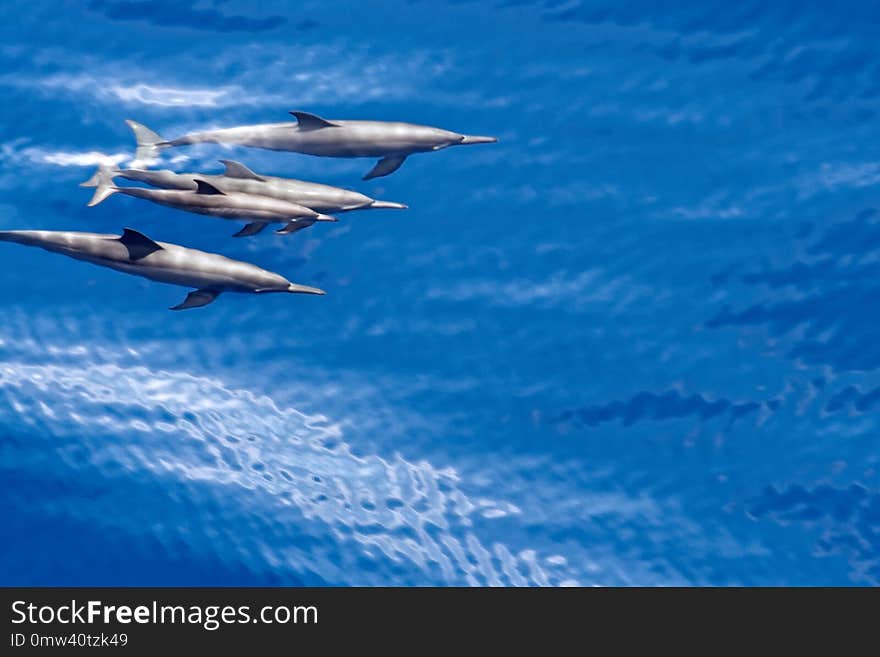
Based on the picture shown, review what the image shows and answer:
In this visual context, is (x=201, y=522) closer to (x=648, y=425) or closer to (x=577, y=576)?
(x=577, y=576)

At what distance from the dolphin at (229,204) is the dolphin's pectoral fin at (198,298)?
43.9 inches

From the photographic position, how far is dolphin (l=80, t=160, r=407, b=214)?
21.2 m

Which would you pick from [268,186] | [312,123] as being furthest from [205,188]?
[312,123]

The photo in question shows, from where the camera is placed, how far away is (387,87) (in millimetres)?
24156

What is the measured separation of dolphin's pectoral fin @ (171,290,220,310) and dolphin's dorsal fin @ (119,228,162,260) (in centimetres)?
120

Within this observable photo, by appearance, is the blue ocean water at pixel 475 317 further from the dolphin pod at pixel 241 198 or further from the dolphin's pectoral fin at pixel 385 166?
the dolphin pod at pixel 241 198

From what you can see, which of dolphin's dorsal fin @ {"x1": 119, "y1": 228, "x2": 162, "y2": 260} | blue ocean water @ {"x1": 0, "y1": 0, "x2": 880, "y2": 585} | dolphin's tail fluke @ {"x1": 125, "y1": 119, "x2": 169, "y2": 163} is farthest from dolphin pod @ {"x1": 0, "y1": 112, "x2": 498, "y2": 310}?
blue ocean water @ {"x1": 0, "y1": 0, "x2": 880, "y2": 585}

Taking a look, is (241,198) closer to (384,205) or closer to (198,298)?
(198,298)

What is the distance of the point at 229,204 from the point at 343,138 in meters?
2.38
